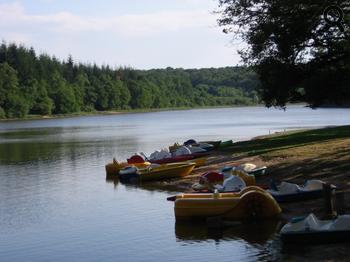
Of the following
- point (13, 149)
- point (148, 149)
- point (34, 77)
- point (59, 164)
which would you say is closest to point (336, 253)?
point (59, 164)

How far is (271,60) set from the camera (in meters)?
33.8

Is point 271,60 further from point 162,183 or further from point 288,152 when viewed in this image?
point 162,183

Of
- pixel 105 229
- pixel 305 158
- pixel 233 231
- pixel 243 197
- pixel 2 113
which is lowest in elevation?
pixel 105 229

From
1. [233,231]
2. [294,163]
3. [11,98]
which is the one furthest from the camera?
[11,98]

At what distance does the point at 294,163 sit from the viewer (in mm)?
30812

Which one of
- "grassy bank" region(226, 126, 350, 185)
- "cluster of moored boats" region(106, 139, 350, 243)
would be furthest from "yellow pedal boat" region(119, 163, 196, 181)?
"grassy bank" region(226, 126, 350, 185)

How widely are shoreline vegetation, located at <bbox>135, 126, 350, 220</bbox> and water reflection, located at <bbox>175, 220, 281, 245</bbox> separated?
Answer: 1255 mm

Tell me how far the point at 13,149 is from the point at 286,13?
132 ft

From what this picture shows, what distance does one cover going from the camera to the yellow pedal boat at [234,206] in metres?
22.1

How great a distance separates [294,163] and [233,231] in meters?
10.7

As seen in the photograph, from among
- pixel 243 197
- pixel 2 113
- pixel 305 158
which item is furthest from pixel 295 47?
pixel 2 113

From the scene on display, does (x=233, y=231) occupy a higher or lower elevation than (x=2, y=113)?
lower

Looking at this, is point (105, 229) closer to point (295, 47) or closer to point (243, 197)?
point (243, 197)

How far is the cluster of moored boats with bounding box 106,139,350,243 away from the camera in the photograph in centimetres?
1800
